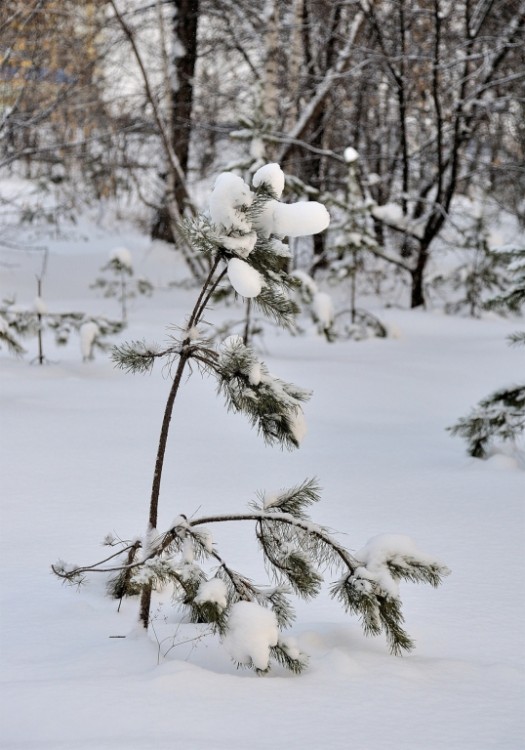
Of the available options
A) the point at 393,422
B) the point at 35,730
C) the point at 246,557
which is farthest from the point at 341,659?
the point at 393,422

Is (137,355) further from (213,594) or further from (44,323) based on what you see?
(44,323)

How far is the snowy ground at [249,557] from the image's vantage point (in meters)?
2.10

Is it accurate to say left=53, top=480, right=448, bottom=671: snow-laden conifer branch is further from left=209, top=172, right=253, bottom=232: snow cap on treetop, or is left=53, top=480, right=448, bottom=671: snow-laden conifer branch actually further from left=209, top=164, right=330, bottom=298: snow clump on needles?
left=209, top=172, right=253, bottom=232: snow cap on treetop

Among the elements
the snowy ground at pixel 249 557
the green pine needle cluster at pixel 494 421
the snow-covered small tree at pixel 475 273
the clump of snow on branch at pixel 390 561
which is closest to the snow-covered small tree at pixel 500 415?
the green pine needle cluster at pixel 494 421

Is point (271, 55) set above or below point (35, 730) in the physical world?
above

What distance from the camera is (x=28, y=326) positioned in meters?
7.18

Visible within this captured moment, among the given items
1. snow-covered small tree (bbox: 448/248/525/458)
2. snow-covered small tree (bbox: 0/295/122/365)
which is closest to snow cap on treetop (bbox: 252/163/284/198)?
snow-covered small tree (bbox: 448/248/525/458)

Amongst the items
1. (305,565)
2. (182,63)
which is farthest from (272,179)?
(182,63)

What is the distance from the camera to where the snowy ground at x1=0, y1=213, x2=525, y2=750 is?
6.90 ft

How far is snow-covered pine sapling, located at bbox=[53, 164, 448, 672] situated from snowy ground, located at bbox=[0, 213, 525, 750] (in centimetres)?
14

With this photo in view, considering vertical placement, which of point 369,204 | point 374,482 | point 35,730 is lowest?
point 35,730

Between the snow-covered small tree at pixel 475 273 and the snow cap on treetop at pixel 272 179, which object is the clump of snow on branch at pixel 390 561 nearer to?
the snow cap on treetop at pixel 272 179

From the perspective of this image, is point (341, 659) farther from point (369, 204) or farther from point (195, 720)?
point (369, 204)

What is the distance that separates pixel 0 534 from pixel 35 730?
167 cm
